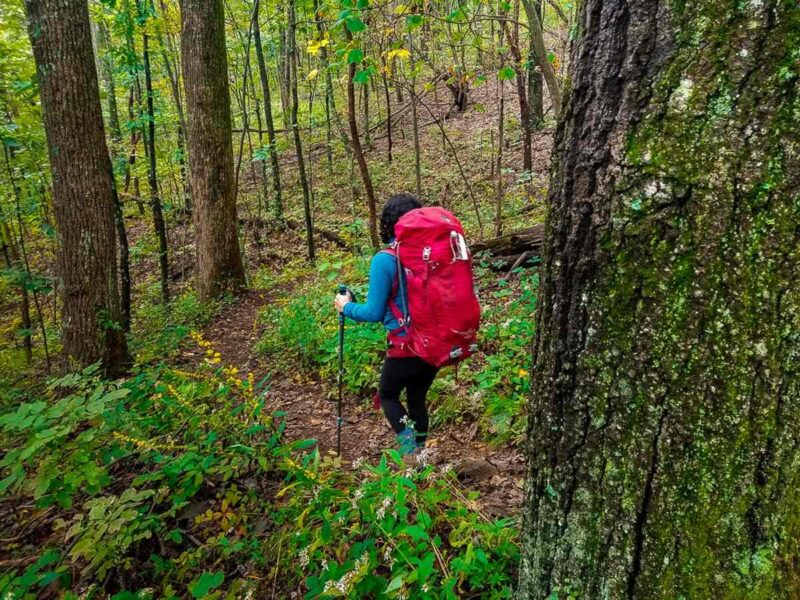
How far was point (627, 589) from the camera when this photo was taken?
1.41 m

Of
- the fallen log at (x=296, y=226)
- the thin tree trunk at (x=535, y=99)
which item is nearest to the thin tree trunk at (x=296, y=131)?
the fallen log at (x=296, y=226)

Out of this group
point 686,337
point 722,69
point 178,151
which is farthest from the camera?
point 178,151

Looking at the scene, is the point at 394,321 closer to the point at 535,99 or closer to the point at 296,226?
the point at 296,226

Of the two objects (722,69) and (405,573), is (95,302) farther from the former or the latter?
(722,69)

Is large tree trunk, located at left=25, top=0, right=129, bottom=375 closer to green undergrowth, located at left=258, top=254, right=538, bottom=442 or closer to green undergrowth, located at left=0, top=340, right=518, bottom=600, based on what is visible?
green undergrowth, located at left=258, top=254, right=538, bottom=442

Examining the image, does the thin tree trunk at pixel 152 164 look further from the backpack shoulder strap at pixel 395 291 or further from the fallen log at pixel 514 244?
the backpack shoulder strap at pixel 395 291

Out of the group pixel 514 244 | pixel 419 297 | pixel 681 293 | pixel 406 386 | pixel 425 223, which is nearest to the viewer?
pixel 681 293

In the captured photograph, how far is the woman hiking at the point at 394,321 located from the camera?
3.21 metres

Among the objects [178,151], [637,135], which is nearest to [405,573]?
[637,135]

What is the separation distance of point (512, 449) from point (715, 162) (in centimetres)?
306

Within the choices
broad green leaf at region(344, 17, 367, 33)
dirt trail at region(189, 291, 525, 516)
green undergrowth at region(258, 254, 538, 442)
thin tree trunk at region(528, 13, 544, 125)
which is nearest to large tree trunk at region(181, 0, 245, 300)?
green undergrowth at region(258, 254, 538, 442)

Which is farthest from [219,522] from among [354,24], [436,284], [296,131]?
[296,131]

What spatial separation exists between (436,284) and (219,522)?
80.8 inches

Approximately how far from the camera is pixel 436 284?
9.74ft
